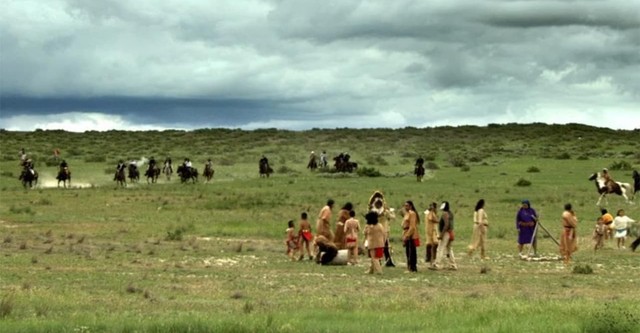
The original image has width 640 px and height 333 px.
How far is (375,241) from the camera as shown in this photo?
24.2 metres

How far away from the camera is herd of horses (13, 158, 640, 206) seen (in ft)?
153

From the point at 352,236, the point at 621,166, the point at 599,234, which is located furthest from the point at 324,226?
the point at 621,166

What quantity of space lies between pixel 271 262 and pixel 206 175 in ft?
112

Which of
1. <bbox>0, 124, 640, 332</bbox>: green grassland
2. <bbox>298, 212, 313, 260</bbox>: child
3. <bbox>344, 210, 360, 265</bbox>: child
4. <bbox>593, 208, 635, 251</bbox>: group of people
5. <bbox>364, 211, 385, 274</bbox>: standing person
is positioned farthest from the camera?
<bbox>593, 208, 635, 251</bbox>: group of people

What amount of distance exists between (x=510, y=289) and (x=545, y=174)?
44304mm

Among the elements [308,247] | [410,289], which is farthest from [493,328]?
[308,247]

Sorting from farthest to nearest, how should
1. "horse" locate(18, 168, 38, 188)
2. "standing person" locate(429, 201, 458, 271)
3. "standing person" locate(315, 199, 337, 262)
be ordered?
1. "horse" locate(18, 168, 38, 188)
2. "standing person" locate(315, 199, 337, 262)
3. "standing person" locate(429, 201, 458, 271)

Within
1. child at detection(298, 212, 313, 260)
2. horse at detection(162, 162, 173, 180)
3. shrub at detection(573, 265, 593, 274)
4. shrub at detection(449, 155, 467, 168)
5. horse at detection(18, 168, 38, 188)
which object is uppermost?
shrub at detection(449, 155, 467, 168)

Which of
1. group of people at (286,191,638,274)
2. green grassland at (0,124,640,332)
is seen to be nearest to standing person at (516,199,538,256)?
group of people at (286,191,638,274)

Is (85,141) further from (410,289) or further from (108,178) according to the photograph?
(410,289)

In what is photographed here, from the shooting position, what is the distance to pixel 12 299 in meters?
17.5

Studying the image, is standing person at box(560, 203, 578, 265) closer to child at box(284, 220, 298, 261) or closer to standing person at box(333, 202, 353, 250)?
standing person at box(333, 202, 353, 250)

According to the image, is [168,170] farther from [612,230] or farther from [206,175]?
[612,230]

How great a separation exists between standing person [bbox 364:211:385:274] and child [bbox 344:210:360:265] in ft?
5.31
